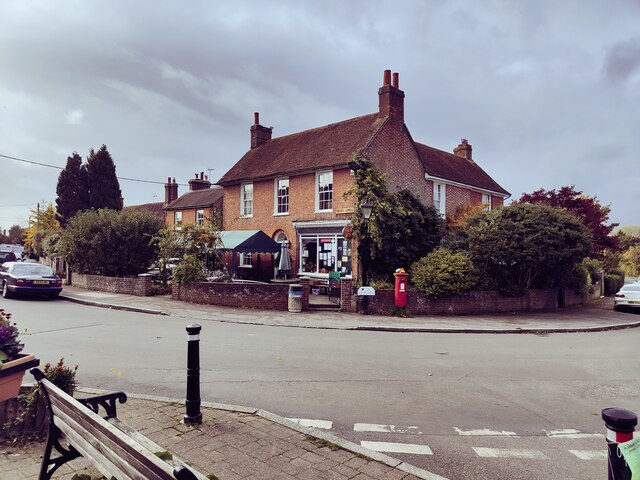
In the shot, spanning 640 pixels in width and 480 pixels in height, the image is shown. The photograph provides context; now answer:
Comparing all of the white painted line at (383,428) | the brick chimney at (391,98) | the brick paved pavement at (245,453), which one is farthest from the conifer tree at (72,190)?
the white painted line at (383,428)

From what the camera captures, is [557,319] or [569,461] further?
[557,319]

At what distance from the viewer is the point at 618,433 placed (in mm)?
2408

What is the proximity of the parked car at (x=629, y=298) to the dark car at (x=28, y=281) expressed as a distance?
2408 centimetres

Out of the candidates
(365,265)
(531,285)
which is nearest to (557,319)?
(531,285)

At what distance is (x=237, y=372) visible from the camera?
7.57 metres

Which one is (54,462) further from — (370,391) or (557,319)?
(557,319)

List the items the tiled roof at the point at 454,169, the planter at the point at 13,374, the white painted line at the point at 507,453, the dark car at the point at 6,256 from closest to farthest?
the planter at the point at 13,374
the white painted line at the point at 507,453
the tiled roof at the point at 454,169
the dark car at the point at 6,256

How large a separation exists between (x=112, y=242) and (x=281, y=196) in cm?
904

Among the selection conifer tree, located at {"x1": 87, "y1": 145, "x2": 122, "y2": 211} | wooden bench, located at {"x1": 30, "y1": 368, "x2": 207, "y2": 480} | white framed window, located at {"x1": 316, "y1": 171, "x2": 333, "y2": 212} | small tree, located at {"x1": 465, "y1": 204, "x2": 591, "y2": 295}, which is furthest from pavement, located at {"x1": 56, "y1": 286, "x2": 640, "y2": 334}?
conifer tree, located at {"x1": 87, "y1": 145, "x2": 122, "y2": 211}

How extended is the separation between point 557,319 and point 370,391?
41.3 feet

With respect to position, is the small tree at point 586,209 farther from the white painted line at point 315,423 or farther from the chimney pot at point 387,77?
the white painted line at point 315,423

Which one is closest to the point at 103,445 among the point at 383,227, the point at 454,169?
the point at 383,227

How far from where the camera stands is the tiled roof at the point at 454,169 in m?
26.8

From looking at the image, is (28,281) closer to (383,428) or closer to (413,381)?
(413,381)
